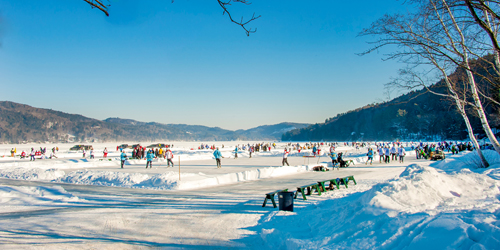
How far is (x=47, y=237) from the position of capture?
18.3 ft

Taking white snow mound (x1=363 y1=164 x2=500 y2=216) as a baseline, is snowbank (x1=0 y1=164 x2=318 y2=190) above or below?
below

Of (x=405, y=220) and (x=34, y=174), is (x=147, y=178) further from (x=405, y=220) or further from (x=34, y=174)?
(x=405, y=220)

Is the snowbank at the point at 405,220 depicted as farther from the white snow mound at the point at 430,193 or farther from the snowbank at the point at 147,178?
the snowbank at the point at 147,178

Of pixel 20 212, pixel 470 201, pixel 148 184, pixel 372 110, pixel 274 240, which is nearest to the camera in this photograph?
pixel 274 240

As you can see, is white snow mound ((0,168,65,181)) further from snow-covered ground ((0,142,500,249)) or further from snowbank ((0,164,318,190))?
snow-covered ground ((0,142,500,249))

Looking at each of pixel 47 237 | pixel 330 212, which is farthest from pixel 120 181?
pixel 330 212

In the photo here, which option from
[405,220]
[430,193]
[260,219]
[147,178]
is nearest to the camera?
[405,220]

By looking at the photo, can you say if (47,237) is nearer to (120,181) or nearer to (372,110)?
(120,181)

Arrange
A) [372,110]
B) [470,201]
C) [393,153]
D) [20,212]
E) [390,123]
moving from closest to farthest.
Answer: [470,201]
[20,212]
[393,153]
[390,123]
[372,110]

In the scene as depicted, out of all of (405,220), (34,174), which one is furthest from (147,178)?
(405,220)

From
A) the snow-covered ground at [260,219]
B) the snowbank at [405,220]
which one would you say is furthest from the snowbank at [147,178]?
the snowbank at [405,220]

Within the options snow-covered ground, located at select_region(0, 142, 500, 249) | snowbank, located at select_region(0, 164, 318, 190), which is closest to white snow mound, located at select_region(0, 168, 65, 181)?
snowbank, located at select_region(0, 164, 318, 190)

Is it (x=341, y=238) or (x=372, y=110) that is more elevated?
(x=372, y=110)

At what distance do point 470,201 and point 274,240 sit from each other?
4.98m
